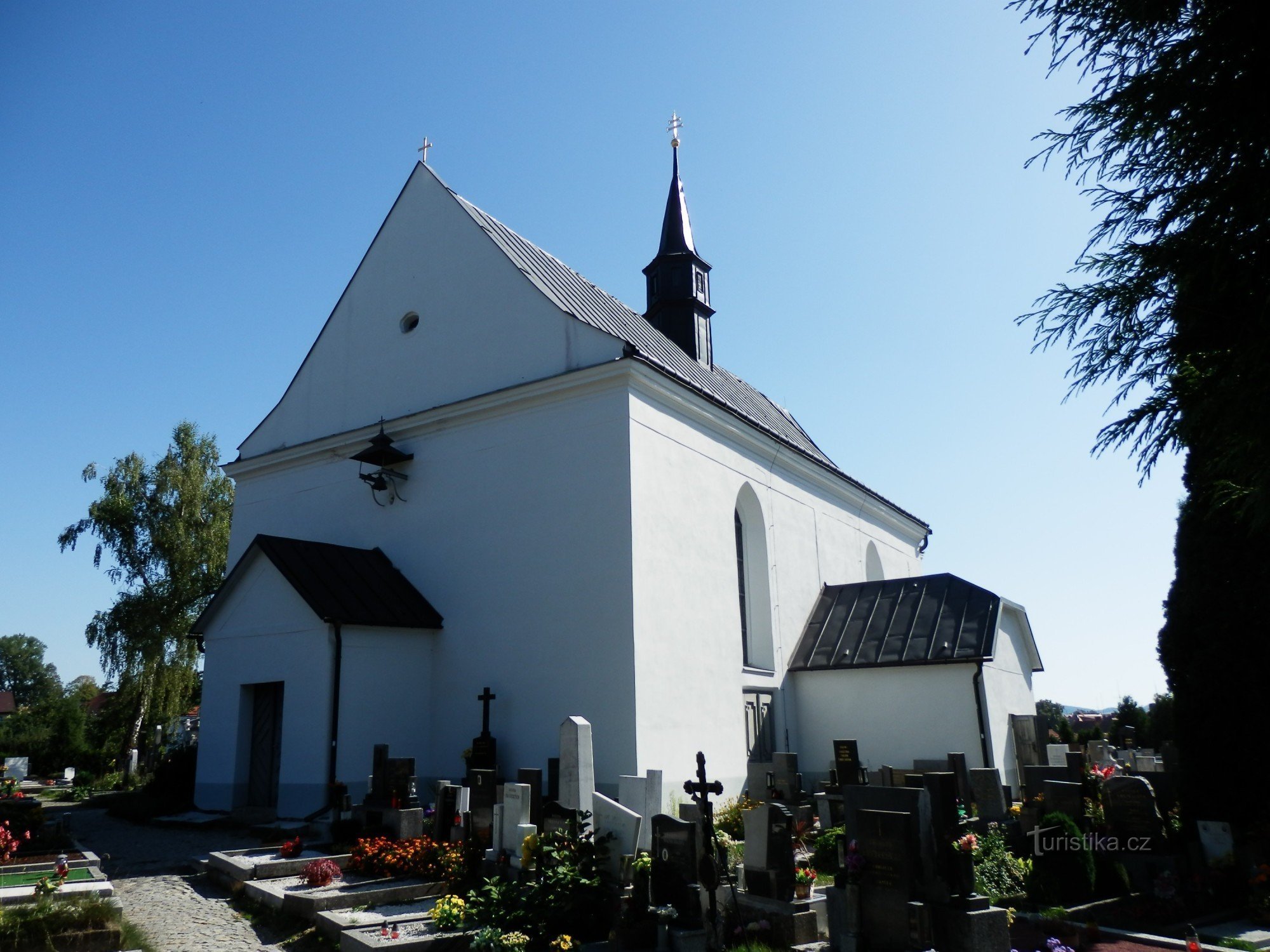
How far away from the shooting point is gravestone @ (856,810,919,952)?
7047mm

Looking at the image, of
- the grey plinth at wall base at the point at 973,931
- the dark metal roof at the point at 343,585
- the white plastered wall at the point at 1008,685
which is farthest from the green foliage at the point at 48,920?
the white plastered wall at the point at 1008,685

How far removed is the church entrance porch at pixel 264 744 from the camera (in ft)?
45.2

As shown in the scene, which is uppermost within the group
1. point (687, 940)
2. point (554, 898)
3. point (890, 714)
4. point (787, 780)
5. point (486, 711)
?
point (486, 711)

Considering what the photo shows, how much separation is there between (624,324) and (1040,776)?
36.2 ft

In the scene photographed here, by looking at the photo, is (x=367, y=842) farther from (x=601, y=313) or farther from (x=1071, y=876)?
(x=601, y=313)

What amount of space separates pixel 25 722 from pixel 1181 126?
40.5m

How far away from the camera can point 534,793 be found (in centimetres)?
1020

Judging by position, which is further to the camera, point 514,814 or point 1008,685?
point 1008,685

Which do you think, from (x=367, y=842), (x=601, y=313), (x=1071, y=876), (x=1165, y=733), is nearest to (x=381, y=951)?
(x=367, y=842)

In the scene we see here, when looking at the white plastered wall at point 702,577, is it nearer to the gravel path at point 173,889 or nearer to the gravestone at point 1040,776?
the gravestone at point 1040,776

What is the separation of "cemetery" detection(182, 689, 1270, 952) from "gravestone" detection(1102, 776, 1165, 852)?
18 millimetres

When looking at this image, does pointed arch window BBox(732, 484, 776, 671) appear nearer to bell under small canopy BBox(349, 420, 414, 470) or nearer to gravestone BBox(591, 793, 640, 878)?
bell under small canopy BBox(349, 420, 414, 470)

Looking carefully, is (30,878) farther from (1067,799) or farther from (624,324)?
(624,324)

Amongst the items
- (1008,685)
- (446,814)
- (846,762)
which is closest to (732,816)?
(846,762)
